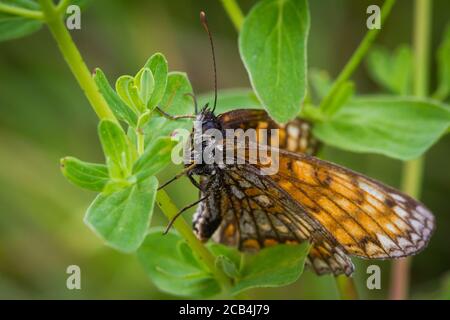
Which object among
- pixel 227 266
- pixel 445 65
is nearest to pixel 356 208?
pixel 227 266

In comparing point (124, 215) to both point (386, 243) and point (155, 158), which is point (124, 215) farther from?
point (386, 243)

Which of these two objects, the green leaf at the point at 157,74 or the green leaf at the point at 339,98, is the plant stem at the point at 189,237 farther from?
the green leaf at the point at 339,98

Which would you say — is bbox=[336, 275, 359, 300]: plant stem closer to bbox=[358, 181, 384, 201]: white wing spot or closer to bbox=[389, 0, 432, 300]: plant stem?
bbox=[389, 0, 432, 300]: plant stem

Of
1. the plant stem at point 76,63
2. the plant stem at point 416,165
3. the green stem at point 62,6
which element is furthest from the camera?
the plant stem at point 416,165

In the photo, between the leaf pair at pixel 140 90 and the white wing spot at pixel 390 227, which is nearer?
the leaf pair at pixel 140 90

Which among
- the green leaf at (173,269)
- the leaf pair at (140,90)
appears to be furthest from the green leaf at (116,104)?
the green leaf at (173,269)

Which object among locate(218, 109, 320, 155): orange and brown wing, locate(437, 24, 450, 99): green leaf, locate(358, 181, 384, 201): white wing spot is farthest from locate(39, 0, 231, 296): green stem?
locate(437, 24, 450, 99): green leaf
